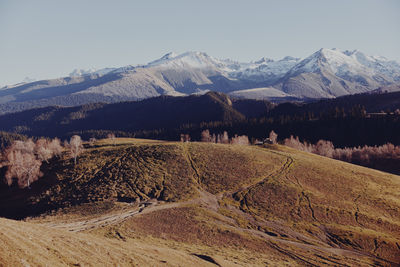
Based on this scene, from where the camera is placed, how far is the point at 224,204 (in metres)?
71.8

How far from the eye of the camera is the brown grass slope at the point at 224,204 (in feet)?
171

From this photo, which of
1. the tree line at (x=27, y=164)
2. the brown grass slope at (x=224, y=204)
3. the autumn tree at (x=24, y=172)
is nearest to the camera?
the brown grass slope at (x=224, y=204)

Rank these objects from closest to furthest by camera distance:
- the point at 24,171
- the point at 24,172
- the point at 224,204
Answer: the point at 224,204, the point at 24,171, the point at 24,172

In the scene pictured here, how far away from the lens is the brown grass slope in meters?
52.0

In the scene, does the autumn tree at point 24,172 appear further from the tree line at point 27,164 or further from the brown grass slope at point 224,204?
the brown grass slope at point 224,204

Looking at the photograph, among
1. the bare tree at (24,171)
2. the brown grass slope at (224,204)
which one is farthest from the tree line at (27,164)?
the brown grass slope at (224,204)

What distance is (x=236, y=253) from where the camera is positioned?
48.5 meters

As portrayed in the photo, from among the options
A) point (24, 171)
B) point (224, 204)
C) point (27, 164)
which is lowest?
point (224, 204)

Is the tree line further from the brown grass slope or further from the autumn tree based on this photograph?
the brown grass slope

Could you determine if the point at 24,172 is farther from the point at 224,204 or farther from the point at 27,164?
the point at 224,204

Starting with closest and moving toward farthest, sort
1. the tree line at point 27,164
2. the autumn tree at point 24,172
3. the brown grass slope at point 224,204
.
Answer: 1. the brown grass slope at point 224,204
2. the autumn tree at point 24,172
3. the tree line at point 27,164

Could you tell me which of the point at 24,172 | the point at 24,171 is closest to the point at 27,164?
the point at 24,171

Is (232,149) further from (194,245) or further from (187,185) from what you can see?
(194,245)

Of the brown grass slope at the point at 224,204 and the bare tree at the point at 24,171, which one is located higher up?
the bare tree at the point at 24,171
